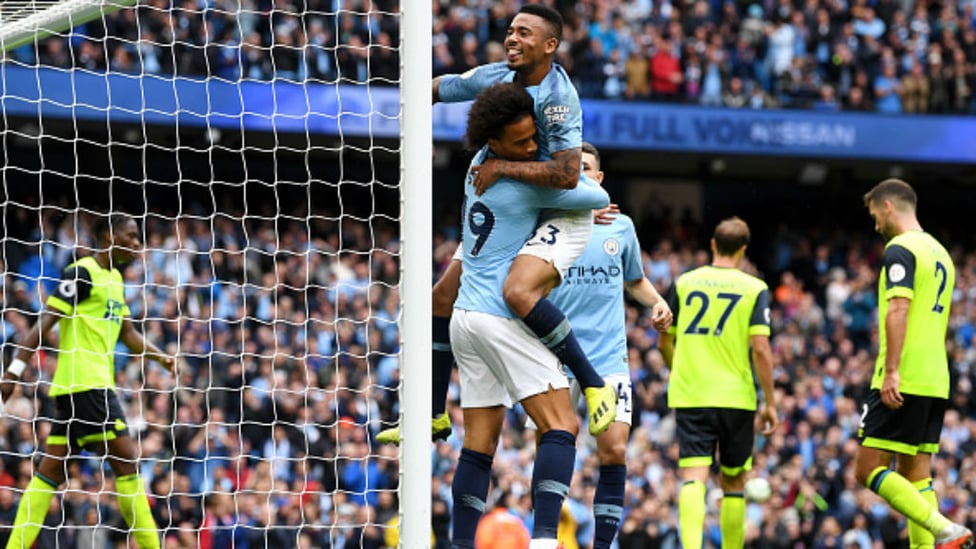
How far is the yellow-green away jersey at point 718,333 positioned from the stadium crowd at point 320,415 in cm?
264

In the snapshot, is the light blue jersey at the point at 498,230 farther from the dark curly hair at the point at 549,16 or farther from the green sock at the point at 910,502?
the green sock at the point at 910,502

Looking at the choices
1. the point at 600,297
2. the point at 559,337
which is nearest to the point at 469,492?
the point at 559,337

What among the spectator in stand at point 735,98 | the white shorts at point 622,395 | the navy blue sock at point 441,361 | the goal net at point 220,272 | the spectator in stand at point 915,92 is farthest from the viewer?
the spectator in stand at point 915,92

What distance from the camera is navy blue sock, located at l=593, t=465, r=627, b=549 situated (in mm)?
7297

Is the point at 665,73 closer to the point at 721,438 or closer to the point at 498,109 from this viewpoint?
the point at 721,438

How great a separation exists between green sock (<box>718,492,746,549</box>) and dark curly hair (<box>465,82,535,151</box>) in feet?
10.5

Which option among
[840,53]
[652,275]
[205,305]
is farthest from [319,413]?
[840,53]

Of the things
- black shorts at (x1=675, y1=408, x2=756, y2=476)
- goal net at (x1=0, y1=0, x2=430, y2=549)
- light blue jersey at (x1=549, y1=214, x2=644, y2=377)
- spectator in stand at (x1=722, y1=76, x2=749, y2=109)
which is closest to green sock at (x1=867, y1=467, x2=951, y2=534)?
black shorts at (x1=675, y1=408, x2=756, y2=476)

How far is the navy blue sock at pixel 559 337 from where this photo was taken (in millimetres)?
6195

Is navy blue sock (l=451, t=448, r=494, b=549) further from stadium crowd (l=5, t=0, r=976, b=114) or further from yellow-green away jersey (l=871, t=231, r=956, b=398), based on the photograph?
stadium crowd (l=5, t=0, r=976, b=114)

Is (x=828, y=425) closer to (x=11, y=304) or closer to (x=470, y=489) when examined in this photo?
(x=11, y=304)

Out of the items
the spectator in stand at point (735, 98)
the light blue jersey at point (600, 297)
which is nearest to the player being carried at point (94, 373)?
the light blue jersey at point (600, 297)

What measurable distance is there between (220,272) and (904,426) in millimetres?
10577

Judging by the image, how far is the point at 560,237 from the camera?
6.40 m
